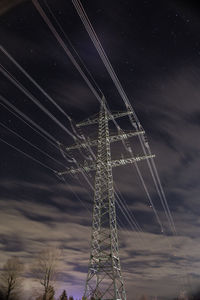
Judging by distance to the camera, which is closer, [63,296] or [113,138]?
[113,138]

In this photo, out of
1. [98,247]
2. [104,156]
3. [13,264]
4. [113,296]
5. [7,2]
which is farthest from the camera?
[13,264]

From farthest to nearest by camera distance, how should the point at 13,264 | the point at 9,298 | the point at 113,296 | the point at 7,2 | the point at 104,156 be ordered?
the point at 13,264 → the point at 9,298 → the point at 104,156 → the point at 113,296 → the point at 7,2

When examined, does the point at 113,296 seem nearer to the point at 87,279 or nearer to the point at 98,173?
the point at 87,279

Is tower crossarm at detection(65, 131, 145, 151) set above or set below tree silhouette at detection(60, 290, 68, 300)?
above

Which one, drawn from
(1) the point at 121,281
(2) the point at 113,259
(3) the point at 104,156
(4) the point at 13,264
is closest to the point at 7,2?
(2) the point at 113,259

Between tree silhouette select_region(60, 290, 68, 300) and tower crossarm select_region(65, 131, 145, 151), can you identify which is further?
tree silhouette select_region(60, 290, 68, 300)

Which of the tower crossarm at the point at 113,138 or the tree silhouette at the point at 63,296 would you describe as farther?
the tree silhouette at the point at 63,296

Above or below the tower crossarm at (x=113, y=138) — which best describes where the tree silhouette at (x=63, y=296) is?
below

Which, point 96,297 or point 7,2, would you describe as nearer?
point 7,2

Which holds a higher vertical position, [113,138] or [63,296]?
[113,138]

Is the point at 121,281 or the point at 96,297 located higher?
the point at 121,281

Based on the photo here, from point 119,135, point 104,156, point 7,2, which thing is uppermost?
point 119,135
